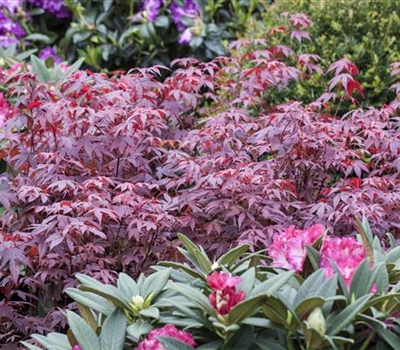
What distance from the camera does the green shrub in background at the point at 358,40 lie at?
4.25m

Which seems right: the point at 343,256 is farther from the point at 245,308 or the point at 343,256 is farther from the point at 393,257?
the point at 245,308

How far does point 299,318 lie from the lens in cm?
171

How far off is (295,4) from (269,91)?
0.68 meters

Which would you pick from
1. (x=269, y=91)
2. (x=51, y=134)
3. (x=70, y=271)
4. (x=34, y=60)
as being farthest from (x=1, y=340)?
(x=269, y=91)

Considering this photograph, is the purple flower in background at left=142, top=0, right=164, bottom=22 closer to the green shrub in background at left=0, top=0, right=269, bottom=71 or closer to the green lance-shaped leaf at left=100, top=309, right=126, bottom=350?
the green shrub in background at left=0, top=0, right=269, bottom=71

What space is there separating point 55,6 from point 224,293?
5.35 m

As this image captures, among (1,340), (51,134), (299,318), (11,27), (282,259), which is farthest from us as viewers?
(11,27)

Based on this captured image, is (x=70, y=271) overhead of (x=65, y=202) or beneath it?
beneath

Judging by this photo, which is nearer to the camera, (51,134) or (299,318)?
(299,318)

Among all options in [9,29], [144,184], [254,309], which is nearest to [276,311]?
[254,309]

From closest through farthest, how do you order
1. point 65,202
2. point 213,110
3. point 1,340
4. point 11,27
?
point 65,202 → point 1,340 → point 213,110 → point 11,27

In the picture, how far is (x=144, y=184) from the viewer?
2.88 m

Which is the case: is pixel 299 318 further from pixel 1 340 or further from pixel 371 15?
pixel 371 15

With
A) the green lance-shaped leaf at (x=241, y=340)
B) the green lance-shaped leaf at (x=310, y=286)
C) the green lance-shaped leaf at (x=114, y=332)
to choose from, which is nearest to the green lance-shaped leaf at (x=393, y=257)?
the green lance-shaped leaf at (x=310, y=286)
